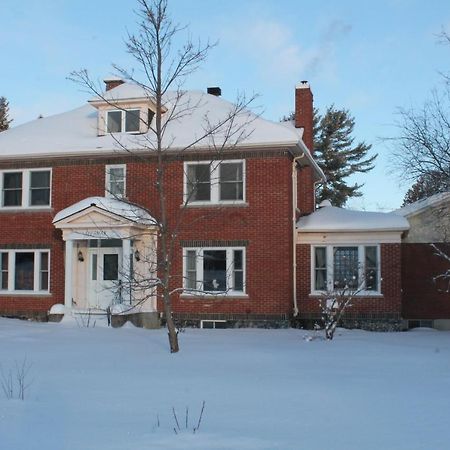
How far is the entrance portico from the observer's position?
782 inches

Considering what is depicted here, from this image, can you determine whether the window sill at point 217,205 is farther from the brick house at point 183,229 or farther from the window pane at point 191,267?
the window pane at point 191,267

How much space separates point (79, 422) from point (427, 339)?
40.5 ft

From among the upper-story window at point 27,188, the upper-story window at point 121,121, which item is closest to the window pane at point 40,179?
the upper-story window at point 27,188

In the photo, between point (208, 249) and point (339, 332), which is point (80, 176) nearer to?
point (208, 249)

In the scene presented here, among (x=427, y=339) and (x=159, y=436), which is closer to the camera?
(x=159, y=436)

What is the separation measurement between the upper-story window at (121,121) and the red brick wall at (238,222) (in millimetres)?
1301

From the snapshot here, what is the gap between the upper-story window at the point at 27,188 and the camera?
72.8 feet

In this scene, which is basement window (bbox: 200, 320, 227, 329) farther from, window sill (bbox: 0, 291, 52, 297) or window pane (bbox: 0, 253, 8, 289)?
window pane (bbox: 0, 253, 8, 289)

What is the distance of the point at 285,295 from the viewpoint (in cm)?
1991

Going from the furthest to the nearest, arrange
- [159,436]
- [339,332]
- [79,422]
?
1. [339,332]
2. [79,422]
3. [159,436]

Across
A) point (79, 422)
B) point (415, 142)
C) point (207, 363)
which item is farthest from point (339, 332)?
point (79, 422)

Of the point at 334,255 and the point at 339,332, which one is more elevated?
the point at 334,255

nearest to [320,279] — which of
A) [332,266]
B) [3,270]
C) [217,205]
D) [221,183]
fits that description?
[332,266]

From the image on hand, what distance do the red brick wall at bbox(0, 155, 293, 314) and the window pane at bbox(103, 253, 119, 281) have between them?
1.52 metres
